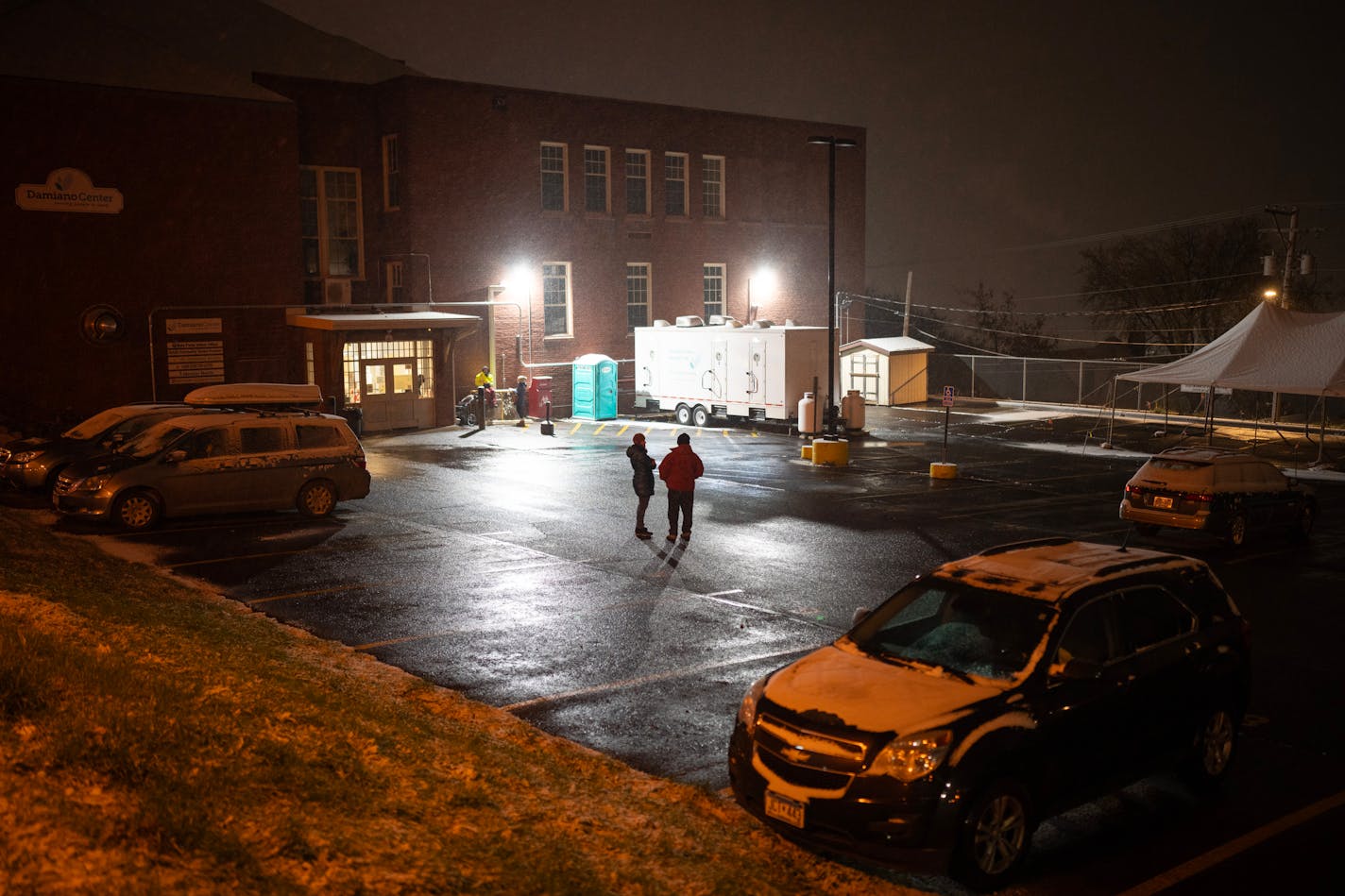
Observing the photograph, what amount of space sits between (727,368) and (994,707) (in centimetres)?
3083

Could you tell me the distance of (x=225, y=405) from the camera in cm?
2406

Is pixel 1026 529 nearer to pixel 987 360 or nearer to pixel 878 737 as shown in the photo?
pixel 878 737

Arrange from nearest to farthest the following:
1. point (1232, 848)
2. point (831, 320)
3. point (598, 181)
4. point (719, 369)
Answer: point (1232, 848) < point (831, 320) < point (719, 369) < point (598, 181)

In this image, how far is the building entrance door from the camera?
3531 cm

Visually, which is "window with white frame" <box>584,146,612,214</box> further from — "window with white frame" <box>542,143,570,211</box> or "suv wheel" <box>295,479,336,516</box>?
"suv wheel" <box>295,479,336,516</box>

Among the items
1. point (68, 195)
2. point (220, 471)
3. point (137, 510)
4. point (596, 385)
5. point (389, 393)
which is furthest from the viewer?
point (596, 385)

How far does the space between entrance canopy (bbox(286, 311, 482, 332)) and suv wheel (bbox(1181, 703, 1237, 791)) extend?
29242 millimetres

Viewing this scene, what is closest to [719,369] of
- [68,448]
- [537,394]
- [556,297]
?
[537,394]

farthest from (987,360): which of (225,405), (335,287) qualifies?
(225,405)

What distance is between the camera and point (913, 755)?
21.0 ft

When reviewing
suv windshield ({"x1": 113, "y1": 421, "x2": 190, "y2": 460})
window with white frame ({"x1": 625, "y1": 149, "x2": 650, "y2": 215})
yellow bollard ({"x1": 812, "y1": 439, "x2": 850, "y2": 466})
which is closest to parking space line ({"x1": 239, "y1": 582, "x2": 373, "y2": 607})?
suv windshield ({"x1": 113, "y1": 421, "x2": 190, "y2": 460})

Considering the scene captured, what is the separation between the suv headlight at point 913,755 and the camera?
6.35 meters

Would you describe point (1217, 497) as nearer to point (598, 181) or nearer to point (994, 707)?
point (994, 707)

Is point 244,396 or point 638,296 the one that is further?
point 638,296
